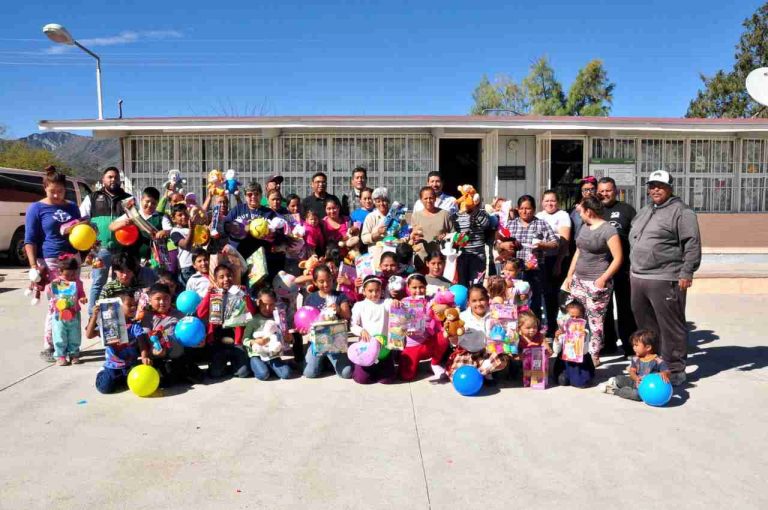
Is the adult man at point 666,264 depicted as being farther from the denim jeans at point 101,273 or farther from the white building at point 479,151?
the white building at point 479,151

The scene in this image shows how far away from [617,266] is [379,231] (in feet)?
6.92

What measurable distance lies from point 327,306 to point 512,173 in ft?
26.9

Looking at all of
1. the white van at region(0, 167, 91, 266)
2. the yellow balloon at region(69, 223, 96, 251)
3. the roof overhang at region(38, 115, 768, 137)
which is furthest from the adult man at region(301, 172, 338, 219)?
the white van at region(0, 167, 91, 266)

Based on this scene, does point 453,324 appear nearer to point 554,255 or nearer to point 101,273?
point 554,255

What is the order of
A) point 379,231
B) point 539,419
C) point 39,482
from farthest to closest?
point 379,231 < point 539,419 < point 39,482

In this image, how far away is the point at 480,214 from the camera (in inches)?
227

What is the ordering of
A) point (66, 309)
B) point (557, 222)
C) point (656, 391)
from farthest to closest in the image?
1. point (557, 222)
2. point (66, 309)
3. point (656, 391)

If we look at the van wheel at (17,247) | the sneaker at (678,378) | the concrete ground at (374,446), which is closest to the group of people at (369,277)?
the sneaker at (678,378)

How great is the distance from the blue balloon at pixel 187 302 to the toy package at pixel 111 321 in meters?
0.55

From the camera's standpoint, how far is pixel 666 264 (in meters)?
4.75

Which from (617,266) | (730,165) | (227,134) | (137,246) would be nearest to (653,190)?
(617,266)

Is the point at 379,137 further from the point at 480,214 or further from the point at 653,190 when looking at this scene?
the point at 653,190

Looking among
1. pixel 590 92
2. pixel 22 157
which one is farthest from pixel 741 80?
pixel 22 157

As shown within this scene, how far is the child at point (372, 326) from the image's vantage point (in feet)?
16.1
